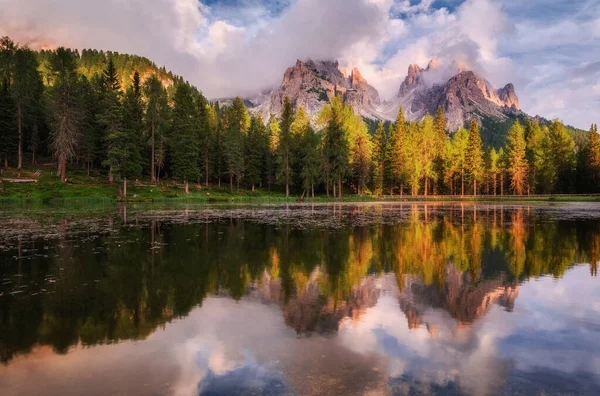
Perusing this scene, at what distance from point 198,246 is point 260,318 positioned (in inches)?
396

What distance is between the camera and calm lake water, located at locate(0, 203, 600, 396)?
576 cm

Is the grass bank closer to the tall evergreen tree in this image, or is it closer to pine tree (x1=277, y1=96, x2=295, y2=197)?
the tall evergreen tree

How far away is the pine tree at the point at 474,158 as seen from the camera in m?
91.4

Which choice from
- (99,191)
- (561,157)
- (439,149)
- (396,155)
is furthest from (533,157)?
(99,191)

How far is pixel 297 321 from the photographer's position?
826 centimetres

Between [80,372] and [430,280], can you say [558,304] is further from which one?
[80,372]

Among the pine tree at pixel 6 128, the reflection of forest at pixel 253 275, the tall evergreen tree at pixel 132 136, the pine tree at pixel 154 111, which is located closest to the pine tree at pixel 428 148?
the pine tree at pixel 154 111

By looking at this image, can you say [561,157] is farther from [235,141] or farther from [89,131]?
[89,131]

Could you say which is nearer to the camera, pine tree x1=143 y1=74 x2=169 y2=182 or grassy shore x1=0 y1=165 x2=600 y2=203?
grassy shore x1=0 y1=165 x2=600 y2=203

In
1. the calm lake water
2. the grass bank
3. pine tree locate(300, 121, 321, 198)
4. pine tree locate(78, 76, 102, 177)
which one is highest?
pine tree locate(78, 76, 102, 177)

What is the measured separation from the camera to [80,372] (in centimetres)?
595

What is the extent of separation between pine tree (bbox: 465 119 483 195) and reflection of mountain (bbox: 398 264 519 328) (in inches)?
3453

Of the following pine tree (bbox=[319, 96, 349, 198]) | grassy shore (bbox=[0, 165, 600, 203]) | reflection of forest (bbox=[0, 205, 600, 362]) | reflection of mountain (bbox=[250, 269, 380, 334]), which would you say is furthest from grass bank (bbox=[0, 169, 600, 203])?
reflection of mountain (bbox=[250, 269, 380, 334])

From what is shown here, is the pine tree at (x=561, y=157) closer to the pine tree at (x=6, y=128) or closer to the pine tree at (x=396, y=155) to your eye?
the pine tree at (x=396, y=155)
